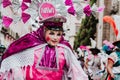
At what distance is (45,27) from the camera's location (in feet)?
30.1

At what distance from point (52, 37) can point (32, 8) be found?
0.50 metres

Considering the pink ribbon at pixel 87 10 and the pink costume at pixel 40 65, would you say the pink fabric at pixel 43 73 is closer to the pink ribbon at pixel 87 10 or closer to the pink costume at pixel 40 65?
the pink costume at pixel 40 65

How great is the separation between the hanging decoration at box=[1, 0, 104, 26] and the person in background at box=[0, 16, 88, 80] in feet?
0.75

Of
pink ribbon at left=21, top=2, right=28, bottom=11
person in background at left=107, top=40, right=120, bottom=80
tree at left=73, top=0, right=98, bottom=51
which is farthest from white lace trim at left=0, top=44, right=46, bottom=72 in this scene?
tree at left=73, top=0, right=98, bottom=51

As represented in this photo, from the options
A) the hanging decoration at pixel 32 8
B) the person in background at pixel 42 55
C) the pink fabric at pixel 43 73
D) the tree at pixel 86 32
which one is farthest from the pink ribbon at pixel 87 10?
the tree at pixel 86 32

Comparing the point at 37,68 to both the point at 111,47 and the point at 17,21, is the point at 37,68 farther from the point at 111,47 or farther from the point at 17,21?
the point at 111,47

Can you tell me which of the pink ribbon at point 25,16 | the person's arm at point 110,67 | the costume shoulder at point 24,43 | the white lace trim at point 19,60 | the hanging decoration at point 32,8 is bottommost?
the person's arm at point 110,67

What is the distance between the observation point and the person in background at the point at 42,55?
914 cm

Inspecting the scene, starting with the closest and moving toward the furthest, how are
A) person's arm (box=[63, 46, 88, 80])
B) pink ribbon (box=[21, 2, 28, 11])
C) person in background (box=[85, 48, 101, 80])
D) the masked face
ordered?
the masked face → person's arm (box=[63, 46, 88, 80]) → pink ribbon (box=[21, 2, 28, 11]) → person in background (box=[85, 48, 101, 80])

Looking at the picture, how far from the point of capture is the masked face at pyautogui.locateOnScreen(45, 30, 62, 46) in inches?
359

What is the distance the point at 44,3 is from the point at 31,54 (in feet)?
2.14

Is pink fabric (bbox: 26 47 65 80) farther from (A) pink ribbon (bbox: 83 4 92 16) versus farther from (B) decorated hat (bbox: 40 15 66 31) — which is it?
(A) pink ribbon (bbox: 83 4 92 16)

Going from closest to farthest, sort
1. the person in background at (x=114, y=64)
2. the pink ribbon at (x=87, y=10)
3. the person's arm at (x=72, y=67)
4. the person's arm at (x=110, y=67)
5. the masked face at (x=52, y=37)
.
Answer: the masked face at (x=52, y=37)
the person's arm at (x=72, y=67)
the pink ribbon at (x=87, y=10)
the person in background at (x=114, y=64)
the person's arm at (x=110, y=67)

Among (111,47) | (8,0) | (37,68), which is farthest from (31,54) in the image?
(111,47)
